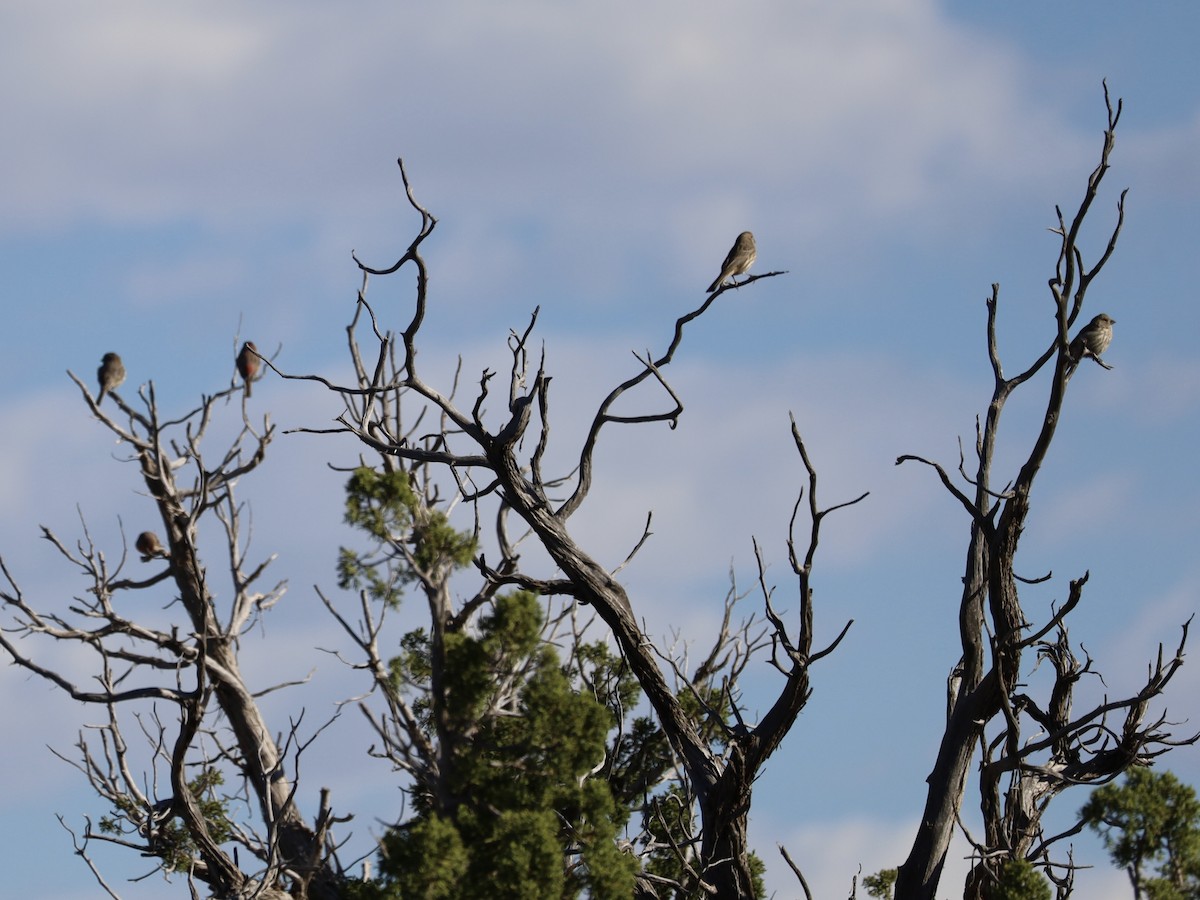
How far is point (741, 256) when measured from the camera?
1274cm

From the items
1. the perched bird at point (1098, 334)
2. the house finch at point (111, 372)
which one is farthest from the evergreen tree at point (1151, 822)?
the house finch at point (111, 372)

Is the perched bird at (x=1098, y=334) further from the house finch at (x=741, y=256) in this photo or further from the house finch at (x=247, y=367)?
the house finch at (x=247, y=367)

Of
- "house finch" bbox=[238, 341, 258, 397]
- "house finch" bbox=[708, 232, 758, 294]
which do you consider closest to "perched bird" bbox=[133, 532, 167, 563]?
"house finch" bbox=[238, 341, 258, 397]

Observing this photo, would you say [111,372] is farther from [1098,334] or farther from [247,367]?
[1098,334]

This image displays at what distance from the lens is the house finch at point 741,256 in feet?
41.1

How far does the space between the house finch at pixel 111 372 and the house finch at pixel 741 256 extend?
7.29m

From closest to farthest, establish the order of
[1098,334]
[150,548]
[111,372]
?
[1098,334]
[150,548]
[111,372]

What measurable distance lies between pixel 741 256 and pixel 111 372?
24.3ft

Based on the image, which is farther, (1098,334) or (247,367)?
(247,367)

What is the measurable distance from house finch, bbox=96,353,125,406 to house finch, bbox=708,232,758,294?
7.29 meters

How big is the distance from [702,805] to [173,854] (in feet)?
17.4

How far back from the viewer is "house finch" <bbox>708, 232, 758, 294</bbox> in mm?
12531

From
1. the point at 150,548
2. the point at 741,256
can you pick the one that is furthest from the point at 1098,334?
the point at 150,548

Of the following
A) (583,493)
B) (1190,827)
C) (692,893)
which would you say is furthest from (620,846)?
(1190,827)
